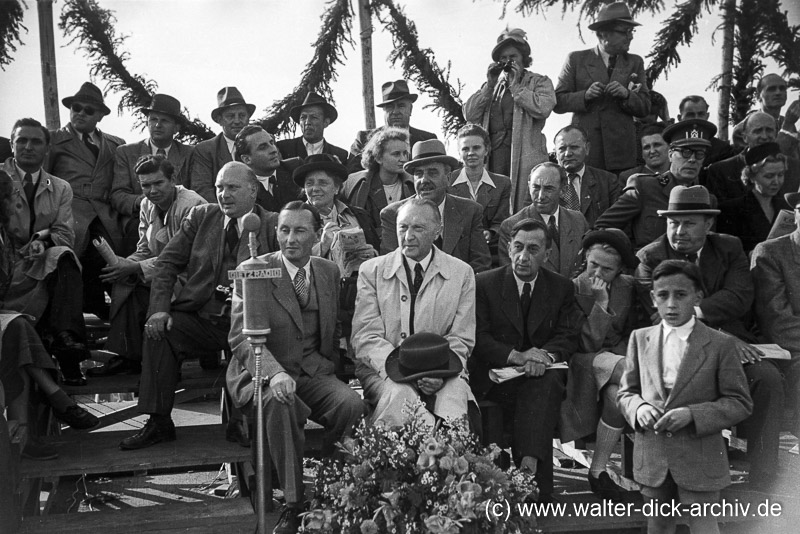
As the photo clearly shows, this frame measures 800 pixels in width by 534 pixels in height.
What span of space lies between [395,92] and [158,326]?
354 cm

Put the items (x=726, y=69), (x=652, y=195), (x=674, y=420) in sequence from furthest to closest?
(x=726, y=69) → (x=652, y=195) → (x=674, y=420)

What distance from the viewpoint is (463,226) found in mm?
6168

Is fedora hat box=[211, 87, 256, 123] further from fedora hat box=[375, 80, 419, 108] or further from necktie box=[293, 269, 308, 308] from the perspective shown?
necktie box=[293, 269, 308, 308]

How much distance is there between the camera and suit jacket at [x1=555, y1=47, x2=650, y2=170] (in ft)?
24.2

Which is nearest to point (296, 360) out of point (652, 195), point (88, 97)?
point (652, 195)

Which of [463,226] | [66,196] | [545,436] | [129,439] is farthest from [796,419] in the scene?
[66,196]

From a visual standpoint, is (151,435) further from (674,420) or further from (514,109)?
(514,109)

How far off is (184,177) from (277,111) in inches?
51.5

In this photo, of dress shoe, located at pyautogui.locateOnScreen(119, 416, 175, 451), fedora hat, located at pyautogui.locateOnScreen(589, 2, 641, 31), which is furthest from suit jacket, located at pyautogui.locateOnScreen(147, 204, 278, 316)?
fedora hat, located at pyautogui.locateOnScreen(589, 2, 641, 31)

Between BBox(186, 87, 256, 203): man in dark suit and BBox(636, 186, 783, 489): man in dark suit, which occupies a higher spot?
BBox(186, 87, 256, 203): man in dark suit

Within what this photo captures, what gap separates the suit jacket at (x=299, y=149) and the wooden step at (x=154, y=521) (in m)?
3.79

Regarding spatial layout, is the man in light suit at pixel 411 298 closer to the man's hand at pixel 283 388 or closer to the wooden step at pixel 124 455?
the man's hand at pixel 283 388

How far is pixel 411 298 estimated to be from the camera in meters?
5.19

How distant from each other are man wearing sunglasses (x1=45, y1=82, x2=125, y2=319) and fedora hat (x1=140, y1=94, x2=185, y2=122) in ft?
1.49
